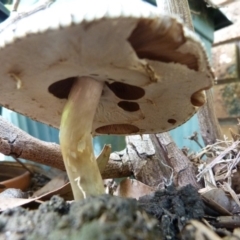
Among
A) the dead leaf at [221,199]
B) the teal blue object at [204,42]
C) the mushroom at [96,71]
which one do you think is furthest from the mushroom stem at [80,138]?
the teal blue object at [204,42]

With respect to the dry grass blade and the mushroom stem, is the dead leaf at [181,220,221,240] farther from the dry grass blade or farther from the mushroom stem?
the dry grass blade

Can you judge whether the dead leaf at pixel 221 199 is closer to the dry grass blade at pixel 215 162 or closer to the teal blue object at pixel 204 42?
the dry grass blade at pixel 215 162

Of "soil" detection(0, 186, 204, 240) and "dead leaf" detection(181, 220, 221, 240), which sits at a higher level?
"soil" detection(0, 186, 204, 240)

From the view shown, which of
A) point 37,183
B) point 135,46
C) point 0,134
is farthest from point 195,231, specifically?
point 37,183

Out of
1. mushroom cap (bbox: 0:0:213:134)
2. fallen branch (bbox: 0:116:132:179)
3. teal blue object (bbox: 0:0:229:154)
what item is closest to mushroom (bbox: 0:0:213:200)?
mushroom cap (bbox: 0:0:213:134)

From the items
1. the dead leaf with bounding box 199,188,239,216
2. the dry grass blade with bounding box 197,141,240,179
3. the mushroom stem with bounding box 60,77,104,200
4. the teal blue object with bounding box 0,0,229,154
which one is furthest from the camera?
the teal blue object with bounding box 0,0,229,154

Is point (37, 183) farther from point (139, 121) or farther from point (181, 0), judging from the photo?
point (181, 0)

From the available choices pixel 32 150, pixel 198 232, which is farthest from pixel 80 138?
pixel 32 150
